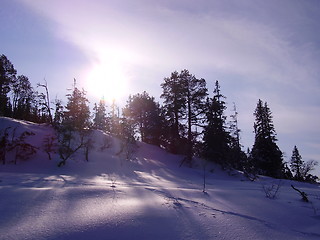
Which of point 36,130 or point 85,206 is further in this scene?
point 36,130

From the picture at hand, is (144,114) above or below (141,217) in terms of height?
above

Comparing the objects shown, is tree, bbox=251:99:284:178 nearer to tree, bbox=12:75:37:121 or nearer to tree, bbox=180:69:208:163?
tree, bbox=180:69:208:163

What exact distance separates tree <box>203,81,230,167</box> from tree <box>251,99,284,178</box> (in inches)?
248

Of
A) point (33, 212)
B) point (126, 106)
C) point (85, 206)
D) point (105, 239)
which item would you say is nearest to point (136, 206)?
point (85, 206)

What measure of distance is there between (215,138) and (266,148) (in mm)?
11566

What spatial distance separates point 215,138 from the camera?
2250 cm

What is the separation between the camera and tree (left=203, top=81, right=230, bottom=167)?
873 inches

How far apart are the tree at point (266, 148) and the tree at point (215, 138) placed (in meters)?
6.30

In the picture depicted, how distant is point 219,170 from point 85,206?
19.1 metres

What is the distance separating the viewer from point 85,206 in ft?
13.5

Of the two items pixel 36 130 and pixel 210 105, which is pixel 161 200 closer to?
pixel 36 130

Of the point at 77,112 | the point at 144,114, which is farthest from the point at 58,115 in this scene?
the point at 144,114

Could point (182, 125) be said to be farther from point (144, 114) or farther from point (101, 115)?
point (101, 115)

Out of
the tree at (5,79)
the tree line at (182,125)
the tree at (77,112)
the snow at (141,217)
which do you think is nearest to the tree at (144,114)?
the tree line at (182,125)
